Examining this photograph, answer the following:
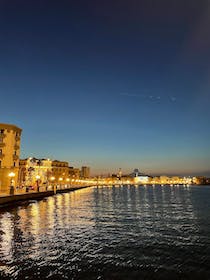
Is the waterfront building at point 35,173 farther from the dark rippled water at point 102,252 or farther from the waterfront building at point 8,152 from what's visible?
the dark rippled water at point 102,252

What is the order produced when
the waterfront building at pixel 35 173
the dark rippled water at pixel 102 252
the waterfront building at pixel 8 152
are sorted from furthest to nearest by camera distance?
1. the waterfront building at pixel 35 173
2. the waterfront building at pixel 8 152
3. the dark rippled water at pixel 102 252

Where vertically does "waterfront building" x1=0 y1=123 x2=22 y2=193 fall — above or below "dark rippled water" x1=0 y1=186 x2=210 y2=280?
above

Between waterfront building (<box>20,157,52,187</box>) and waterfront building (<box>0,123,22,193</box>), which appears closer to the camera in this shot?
waterfront building (<box>0,123,22,193</box>)

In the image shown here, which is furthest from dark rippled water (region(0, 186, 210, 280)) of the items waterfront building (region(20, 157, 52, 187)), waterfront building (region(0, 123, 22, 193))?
waterfront building (region(20, 157, 52, 187))

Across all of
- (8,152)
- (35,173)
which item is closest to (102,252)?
(8,152)

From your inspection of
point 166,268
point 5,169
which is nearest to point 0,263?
point 166,268

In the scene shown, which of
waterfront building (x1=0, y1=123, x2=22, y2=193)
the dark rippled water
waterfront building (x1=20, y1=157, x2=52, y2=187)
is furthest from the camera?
waterfront building (x1=20, y1=157, x2=52, y2=187)

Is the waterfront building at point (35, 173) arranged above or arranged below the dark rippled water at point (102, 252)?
above

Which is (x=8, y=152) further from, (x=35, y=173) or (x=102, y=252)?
(x=102, y=252)

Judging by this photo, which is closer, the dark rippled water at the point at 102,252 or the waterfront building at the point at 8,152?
the dark rippled water at the point at 102,252

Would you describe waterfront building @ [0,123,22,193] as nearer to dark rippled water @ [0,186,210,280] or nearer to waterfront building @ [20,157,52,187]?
waterfront building @ [20,157,52,187]

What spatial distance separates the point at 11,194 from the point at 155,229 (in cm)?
3763

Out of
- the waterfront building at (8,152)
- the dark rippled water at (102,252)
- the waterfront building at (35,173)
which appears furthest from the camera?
the waterfront building at (35,173)

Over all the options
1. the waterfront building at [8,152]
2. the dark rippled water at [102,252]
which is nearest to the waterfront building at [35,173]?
the waterfront building at [8,152]
